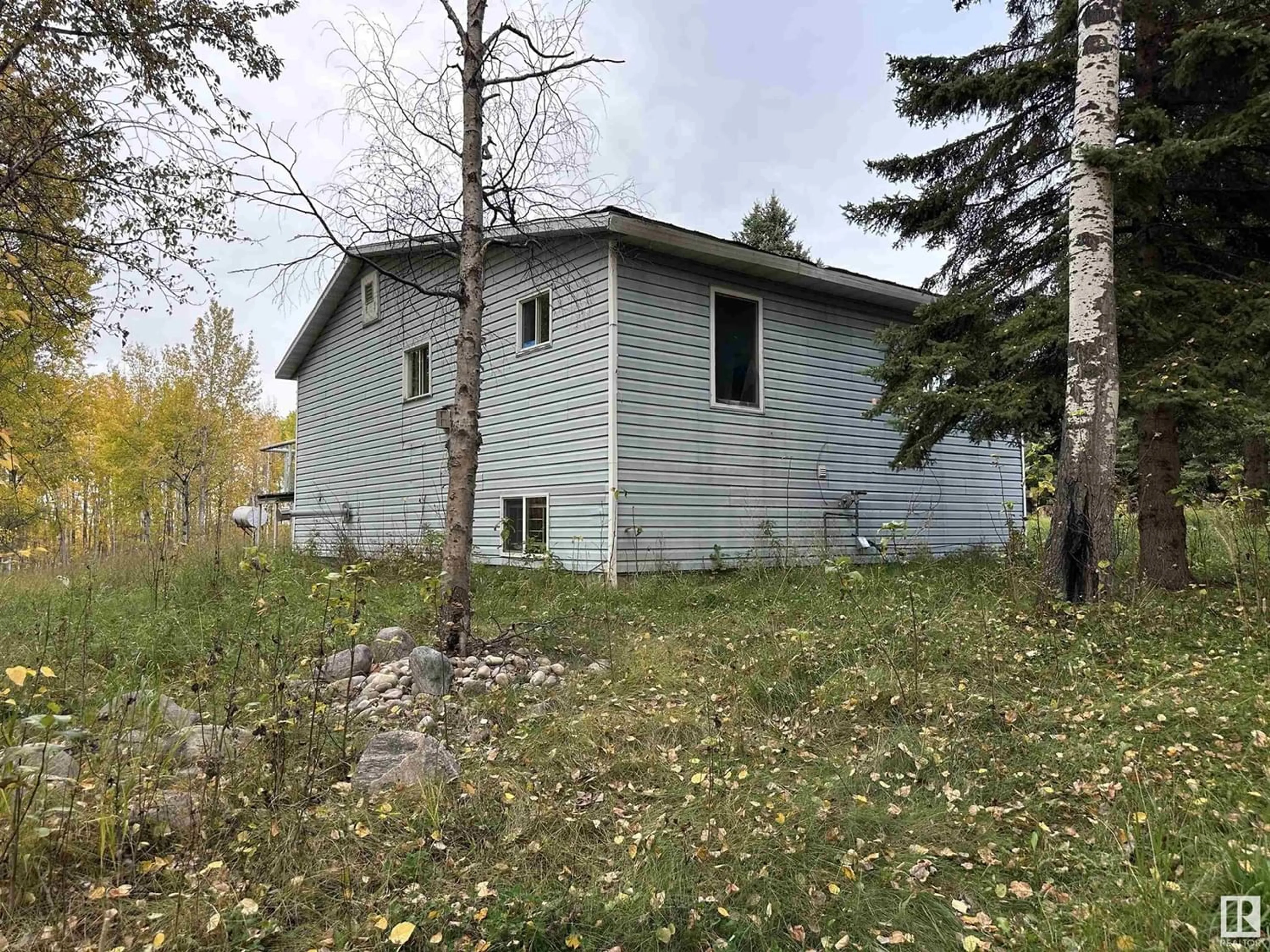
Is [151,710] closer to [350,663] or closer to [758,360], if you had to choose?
[350,663]

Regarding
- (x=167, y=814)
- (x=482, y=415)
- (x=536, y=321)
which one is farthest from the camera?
(x=482, y=415)

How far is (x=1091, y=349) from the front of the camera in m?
5.17

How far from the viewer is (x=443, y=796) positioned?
2.56 metres

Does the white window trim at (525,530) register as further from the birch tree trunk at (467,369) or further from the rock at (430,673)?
the rock at (430,673)

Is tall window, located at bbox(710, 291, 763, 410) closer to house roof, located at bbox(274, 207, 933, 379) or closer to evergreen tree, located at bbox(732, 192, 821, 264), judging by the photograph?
house roof, located at bbox(274, 207, 933, 379)

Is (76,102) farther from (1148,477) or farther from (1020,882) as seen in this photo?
(1148,477)

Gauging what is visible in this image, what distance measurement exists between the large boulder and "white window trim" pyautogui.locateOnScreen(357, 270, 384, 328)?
8.81 metres

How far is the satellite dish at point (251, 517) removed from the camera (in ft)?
48.8

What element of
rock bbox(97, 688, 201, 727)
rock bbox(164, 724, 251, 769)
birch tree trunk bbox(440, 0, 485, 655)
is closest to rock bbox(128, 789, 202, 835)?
rock bbox(164, 724, 251, 769)

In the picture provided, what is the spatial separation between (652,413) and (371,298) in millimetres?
6639

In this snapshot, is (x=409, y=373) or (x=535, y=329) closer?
(x=535, y=329)

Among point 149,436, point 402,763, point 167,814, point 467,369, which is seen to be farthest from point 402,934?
point 149,436

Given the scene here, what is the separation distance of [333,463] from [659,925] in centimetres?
1296

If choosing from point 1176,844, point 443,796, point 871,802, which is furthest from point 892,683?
point 443,796
